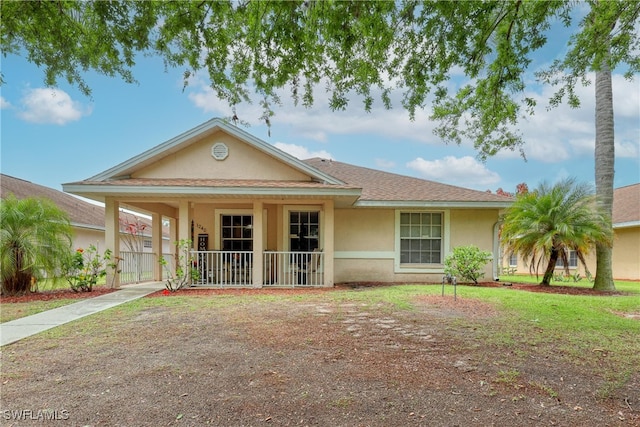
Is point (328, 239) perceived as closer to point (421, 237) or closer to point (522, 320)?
point (421, 237)

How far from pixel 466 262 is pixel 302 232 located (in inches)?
205

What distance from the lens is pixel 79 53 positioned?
17.1 ft

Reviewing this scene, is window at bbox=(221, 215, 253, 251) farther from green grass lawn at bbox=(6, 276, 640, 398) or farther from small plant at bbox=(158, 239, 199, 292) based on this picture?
green grass lawn at bbox=(6, 276, 640, 398)

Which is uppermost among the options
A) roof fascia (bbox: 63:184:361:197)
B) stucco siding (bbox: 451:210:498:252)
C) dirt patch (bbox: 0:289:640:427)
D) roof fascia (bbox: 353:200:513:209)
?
roof fascia (bbox: 63:184:361:197)

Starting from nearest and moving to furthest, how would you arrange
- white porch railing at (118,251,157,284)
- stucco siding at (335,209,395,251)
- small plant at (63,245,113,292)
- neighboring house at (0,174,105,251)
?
small plant at (63,245,113,292) → white porch railing at (118,251,157,284) → stucco siding at (335,209,395,251) → neighboring house at (0,174,105,251)

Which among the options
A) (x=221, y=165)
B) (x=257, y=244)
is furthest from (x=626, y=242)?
(x=221, y=165)

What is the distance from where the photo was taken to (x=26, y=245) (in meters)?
8.62

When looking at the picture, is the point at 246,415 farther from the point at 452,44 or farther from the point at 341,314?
the point at 452,44

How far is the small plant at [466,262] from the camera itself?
1063 centimetres

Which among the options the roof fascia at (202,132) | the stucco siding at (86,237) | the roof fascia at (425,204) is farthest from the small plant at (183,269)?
the stucco siding at (86,237)

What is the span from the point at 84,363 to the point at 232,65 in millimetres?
4706

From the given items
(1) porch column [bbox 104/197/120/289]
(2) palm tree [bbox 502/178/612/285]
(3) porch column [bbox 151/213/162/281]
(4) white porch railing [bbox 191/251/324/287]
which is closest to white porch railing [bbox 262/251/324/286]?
(4) white porch railing [bbox 191/251/324/287]

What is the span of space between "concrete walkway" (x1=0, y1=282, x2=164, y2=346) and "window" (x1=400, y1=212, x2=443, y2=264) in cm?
803

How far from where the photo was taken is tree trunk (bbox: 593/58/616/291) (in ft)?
32.3
